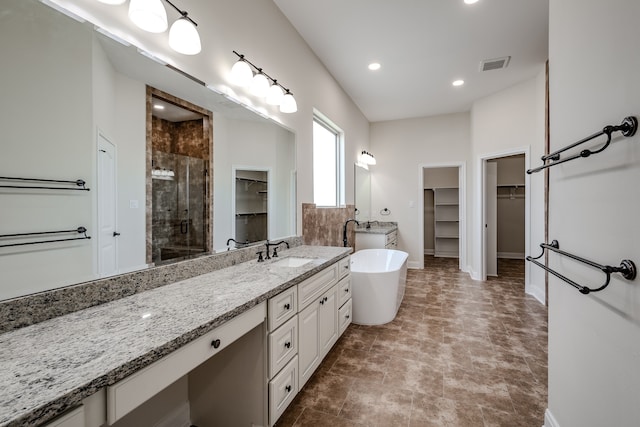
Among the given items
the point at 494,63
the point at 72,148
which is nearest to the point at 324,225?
the point at 72,148

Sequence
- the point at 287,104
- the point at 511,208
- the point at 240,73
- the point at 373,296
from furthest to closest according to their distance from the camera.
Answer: the point at 511,208 < the point at 373,296 < the point at 287,104 < the point at 240,73

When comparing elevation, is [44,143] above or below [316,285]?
above

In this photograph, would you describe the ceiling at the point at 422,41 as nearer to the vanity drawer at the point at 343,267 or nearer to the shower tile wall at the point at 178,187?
the shower tile wall at the point at 178,187

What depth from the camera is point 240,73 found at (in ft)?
6.62

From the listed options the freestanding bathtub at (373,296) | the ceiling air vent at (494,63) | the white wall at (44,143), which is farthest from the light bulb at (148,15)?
the ceiling air vent at (494,63)

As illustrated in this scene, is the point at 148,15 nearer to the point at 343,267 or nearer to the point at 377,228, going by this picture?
the point at 343,267

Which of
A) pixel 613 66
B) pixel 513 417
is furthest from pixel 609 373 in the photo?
pixel 613 66

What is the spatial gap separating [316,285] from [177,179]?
113 centimetres

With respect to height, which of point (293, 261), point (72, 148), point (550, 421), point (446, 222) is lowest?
point (550, 421)

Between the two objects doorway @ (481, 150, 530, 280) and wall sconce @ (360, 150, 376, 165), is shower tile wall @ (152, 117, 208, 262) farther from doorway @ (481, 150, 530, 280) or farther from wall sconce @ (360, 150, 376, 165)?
doorway @ (481, 150, 530, 280)

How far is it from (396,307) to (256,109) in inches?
102

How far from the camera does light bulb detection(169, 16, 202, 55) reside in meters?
1.50

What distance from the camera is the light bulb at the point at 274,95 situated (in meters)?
2.37

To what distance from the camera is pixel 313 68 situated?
3342 mm
